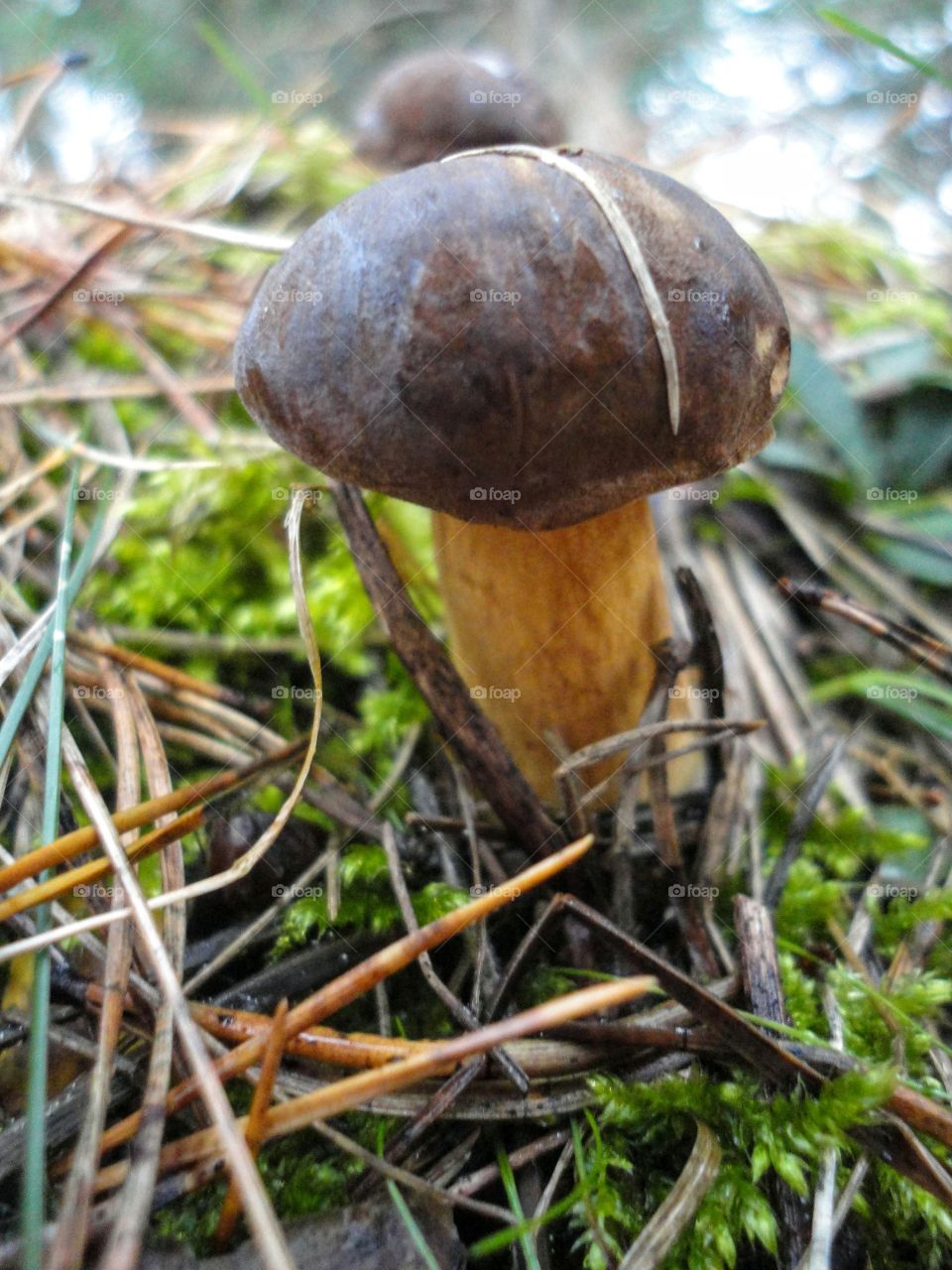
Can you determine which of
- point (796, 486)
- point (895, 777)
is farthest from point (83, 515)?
point (895, 777)

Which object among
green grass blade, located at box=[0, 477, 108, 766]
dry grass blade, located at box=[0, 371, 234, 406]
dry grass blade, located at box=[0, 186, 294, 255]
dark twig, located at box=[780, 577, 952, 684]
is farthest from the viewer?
dry grass blade, located at box=[0, 371, 234, 406]

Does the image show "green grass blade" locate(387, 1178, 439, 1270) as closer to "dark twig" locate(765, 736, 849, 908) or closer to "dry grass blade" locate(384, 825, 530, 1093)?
"dry grass blade" locate(384, 825, 530, 1093)

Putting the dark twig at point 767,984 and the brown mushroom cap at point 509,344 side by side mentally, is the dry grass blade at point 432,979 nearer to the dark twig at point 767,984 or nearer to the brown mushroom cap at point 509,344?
the dark twig at point 767,984

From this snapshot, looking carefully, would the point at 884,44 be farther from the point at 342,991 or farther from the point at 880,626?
the point at 342,991

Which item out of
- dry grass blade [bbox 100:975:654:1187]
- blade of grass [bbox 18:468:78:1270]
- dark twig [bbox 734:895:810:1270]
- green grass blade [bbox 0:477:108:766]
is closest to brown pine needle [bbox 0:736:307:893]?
blade of grass [bbox 18:468:78:1270]

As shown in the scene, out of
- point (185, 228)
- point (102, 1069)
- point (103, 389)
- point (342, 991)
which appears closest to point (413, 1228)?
point (342, 991)

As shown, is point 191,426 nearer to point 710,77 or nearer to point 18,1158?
point 18,1158

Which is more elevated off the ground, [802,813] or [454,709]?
[454,709]
